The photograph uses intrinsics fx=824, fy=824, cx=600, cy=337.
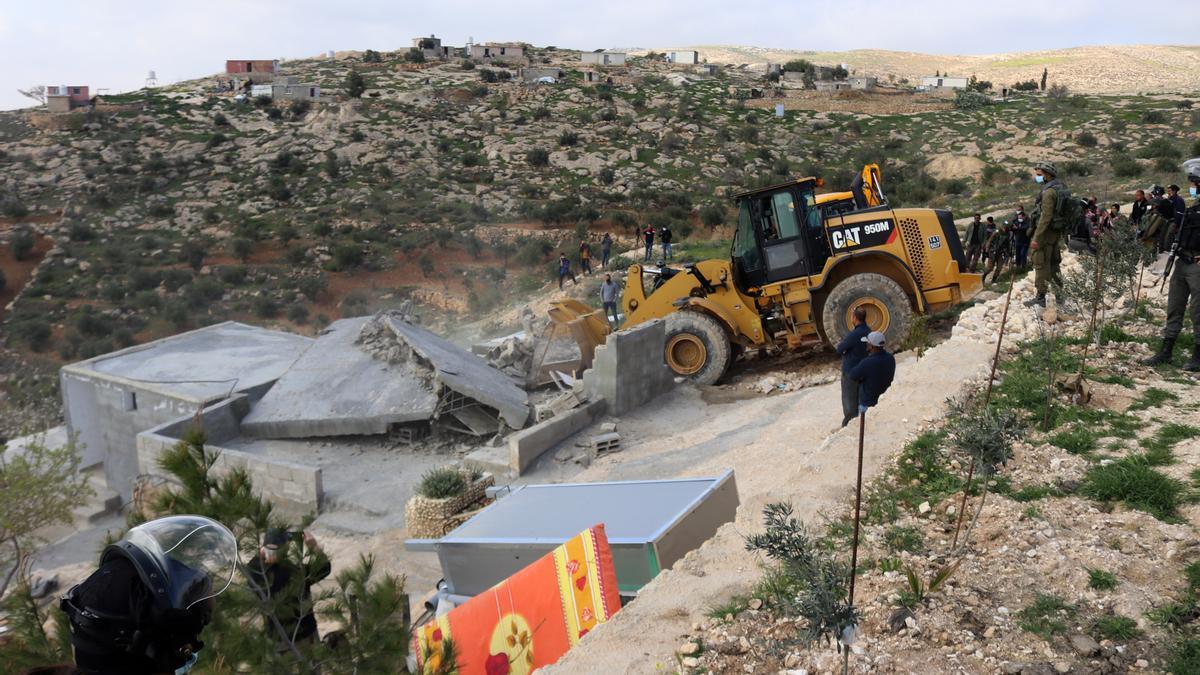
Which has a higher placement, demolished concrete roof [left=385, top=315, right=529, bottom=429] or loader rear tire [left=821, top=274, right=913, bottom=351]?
loader rear tire [left=821, top=274, right=913, bottom=351]

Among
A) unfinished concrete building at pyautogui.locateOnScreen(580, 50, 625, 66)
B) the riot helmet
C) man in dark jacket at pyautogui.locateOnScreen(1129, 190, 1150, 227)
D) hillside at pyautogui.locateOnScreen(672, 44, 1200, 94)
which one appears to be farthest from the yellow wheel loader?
hillside at pyautogui.locateOnScreen(672, 44, 1200, 94)

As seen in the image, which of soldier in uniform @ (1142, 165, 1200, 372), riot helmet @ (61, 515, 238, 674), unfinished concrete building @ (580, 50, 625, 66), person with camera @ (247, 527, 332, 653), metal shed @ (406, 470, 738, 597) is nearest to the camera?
riot helmet @ (61, 515, 238, 674)

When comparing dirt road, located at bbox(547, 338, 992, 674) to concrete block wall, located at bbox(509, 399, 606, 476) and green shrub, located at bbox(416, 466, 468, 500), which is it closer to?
concrete block wall, located at bbox(509, 399, 606, 476)

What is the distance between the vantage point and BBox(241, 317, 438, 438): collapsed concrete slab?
42.0 feet

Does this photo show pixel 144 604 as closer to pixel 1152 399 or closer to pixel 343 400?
pixel 1152 399

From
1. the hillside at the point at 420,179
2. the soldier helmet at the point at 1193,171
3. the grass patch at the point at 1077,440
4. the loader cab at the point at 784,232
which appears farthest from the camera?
the hillside at the point at 420,179

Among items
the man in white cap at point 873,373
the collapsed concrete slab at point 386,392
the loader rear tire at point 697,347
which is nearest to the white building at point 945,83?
the loader rear tire at point 697,347

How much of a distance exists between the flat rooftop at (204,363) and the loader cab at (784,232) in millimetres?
8707

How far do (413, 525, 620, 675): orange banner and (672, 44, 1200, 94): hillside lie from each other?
74.2 metres

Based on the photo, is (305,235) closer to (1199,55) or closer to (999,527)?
(999,527)

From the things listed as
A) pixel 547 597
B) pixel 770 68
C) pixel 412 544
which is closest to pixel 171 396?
pixel 412 544

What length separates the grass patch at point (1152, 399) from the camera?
6633 millimetres

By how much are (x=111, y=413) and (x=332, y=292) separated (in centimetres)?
1815

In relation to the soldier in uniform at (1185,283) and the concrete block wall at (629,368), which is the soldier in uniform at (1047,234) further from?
the concrete block wall at (629,368)
